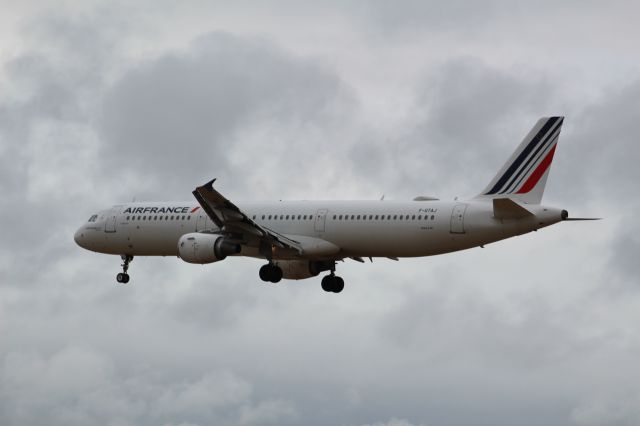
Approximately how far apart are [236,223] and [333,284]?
23.7 ft

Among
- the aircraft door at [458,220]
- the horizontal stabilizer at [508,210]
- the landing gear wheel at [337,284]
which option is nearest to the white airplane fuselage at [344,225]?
the aircraft door at [458,220]

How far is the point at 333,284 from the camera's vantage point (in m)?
60.6

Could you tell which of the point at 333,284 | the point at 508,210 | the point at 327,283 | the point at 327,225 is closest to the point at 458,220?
the point at 508,210

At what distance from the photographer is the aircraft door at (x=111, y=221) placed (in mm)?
61281

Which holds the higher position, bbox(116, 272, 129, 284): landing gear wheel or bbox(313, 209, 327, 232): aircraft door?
bbox(116, 272, 129, 284): landing gear wheel

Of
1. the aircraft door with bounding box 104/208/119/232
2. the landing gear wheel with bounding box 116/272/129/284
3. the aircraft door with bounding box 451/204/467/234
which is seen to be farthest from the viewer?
the landing gear wheel with bounding box 116/272/129/284

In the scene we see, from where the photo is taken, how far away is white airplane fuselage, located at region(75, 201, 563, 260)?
171ft

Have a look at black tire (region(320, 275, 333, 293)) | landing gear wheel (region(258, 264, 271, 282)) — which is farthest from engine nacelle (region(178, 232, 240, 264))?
black tire (region(320, 275, 333, 293))

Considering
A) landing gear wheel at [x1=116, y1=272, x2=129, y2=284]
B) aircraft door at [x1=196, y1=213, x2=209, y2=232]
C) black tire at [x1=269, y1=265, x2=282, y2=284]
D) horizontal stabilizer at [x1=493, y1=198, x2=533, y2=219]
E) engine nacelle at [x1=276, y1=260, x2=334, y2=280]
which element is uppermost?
aircraft door at [x1=196, y1=213, x2=209, y2=232]

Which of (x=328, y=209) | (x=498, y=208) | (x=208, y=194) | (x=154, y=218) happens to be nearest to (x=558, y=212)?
(x=498, y=208)

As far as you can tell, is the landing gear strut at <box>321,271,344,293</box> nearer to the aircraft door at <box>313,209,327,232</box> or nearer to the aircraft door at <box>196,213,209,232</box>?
the aircraft door at <box>313,209,327,232</box>

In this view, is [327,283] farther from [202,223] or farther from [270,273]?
[202,223]

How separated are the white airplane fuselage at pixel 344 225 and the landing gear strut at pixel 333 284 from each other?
4.21m

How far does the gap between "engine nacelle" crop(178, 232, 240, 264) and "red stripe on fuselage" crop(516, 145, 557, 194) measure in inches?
493
